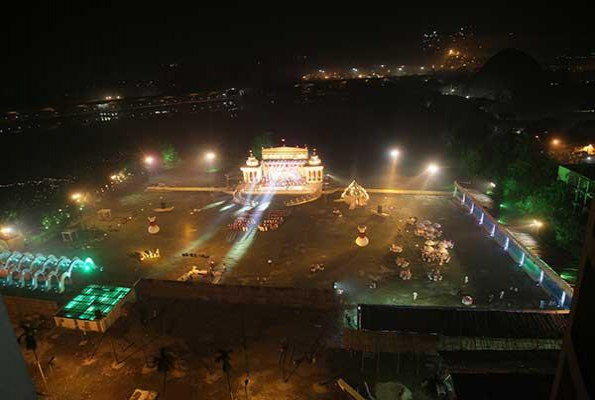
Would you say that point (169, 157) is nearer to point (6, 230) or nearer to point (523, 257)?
point (6, 230)

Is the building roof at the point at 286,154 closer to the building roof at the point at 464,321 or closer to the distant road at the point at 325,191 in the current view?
the distant road at the point at 325,191

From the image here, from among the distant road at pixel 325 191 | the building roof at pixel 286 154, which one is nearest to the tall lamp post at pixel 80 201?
the distant road at pixel 325 191

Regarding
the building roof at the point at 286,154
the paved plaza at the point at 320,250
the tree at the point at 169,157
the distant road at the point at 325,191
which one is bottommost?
the paved plaza at the point at 320,250

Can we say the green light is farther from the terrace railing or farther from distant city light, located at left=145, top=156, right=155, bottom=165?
the terrace railing

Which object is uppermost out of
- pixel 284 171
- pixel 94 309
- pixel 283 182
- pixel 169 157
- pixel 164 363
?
pixel 169 157

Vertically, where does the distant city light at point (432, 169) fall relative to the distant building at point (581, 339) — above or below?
below

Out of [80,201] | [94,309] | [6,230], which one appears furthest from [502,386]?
[80,201]

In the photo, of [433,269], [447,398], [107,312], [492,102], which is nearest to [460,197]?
[433,269]
